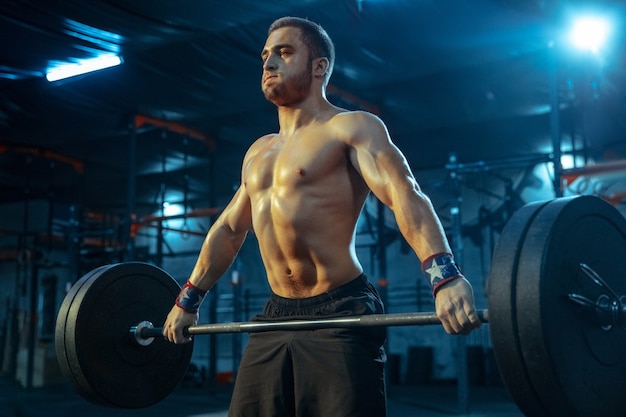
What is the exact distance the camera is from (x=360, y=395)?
5.40 ft

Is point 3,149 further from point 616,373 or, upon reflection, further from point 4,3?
point 616,373

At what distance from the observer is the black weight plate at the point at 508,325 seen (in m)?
1.42

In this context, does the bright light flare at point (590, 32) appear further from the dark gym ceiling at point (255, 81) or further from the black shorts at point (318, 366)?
the black shorts at point (318, 366)

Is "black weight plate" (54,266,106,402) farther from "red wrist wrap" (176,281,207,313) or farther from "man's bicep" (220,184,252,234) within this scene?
"man's bicep" (220,184,252,234)

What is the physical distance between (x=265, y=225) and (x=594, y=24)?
12.6 feet

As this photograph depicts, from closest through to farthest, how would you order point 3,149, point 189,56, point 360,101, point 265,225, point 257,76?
1. point 265,225
2. point 189,56
3. point 257,76
4. point 360,101
5. point 3,149

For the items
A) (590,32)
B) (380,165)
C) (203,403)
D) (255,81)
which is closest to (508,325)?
(380,165)

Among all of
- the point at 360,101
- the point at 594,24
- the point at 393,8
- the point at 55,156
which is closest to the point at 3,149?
the point at 55,156

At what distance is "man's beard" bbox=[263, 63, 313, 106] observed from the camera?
1885 mm

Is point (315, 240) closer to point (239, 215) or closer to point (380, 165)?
point (380, 165)

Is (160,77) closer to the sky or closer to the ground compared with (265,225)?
closer to the sky

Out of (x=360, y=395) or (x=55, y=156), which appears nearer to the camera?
(x=360, y=395)

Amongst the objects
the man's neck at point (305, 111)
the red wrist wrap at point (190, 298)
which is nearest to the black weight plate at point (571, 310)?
the man's neck at point (305, 111)

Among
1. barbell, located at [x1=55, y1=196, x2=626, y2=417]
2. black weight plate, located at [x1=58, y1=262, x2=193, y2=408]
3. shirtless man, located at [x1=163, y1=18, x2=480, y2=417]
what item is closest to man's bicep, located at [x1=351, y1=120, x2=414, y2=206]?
shirtless man, located at [x1=163, y1=18, x2=480, y2=417]
